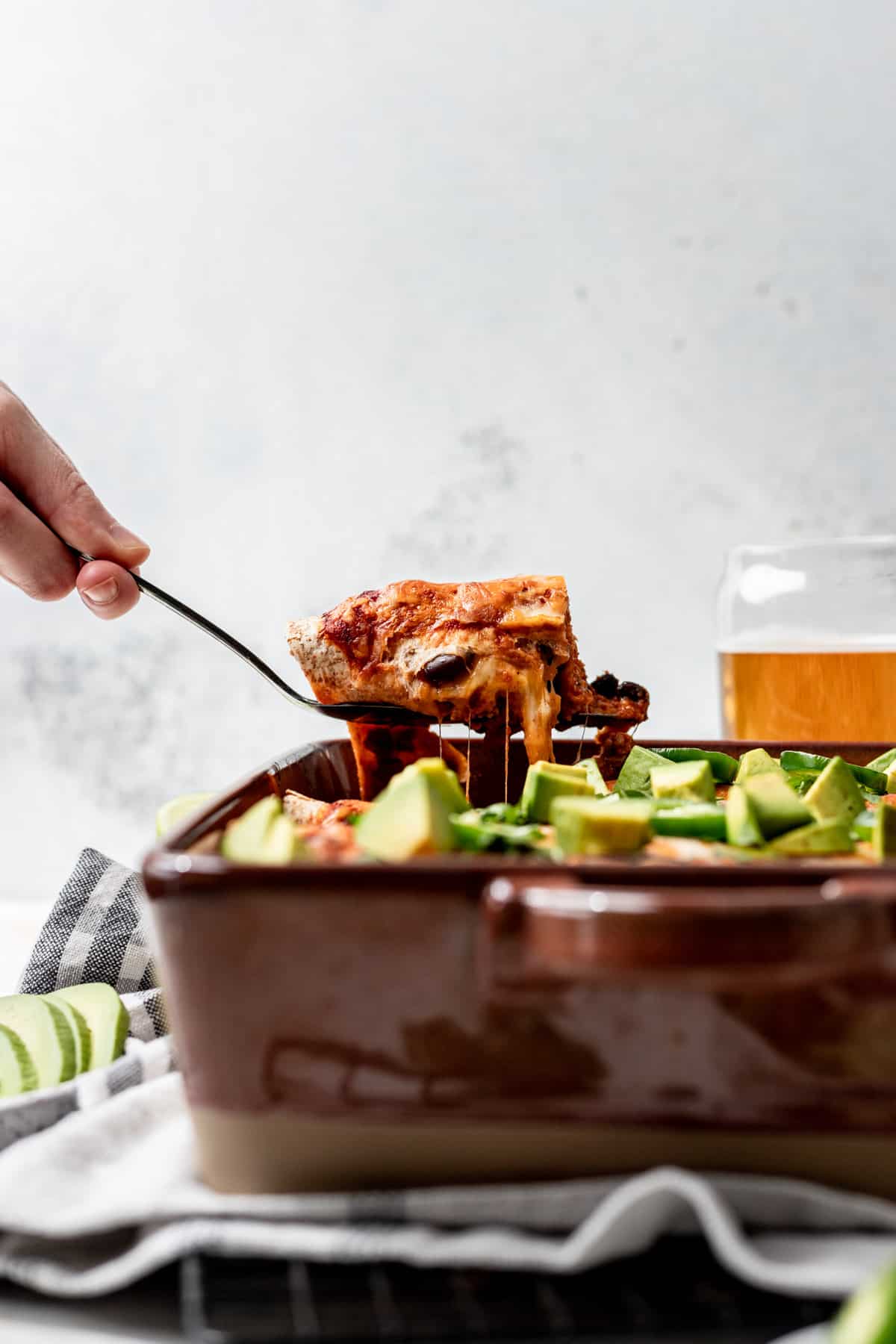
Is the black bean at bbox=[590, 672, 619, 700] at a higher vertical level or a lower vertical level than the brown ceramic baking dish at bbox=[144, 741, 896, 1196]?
higher

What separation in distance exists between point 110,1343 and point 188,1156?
0.14m

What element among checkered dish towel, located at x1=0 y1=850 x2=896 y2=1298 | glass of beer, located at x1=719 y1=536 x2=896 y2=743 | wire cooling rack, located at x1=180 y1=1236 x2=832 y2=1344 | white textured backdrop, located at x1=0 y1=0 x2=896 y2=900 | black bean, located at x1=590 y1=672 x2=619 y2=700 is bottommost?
wire cooling rack, located at x1=180 y1=1236 x2=832 y2=1344

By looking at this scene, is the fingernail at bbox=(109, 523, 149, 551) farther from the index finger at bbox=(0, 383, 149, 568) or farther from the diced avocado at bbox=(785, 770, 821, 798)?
the diced avocado at bbox=(785, 770, 821, 798)

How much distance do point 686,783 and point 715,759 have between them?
250 millimetres

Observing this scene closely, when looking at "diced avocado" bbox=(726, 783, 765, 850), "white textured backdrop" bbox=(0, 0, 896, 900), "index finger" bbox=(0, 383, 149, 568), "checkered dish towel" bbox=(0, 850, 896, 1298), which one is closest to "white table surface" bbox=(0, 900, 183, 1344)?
"checkered dish towel" bbox=(0, 850, 896, 1298)

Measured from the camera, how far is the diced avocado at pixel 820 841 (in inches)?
34.7

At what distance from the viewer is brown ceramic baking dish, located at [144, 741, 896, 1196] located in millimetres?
705

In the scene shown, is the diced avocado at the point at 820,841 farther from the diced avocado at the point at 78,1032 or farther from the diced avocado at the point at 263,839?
the diced avocado at the point at 78,1032

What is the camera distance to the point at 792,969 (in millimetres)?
667

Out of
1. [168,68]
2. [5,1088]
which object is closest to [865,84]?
[168,68]

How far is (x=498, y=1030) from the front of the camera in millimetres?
730

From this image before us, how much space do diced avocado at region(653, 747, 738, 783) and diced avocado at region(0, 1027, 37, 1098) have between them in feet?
2.22

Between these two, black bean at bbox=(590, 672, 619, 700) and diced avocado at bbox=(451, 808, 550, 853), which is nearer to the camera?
diced avocado at bbox=(451, 808, 550, 853)

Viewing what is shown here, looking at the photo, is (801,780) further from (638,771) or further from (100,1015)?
(100,1015)
